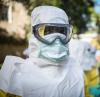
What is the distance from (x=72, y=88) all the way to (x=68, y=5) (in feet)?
5.71

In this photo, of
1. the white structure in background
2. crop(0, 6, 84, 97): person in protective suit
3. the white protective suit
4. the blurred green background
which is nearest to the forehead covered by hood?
crop(0, 6, 84, 97): person in protective suit

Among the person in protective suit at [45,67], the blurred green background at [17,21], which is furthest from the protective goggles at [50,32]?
the blurred green background at [17,21]

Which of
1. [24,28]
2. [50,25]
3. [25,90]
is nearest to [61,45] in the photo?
[50,25]

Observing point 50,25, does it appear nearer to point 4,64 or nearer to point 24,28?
point 4,64

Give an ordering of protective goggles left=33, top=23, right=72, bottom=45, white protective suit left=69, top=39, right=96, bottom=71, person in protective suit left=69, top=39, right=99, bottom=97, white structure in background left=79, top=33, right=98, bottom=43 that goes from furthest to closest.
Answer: white structure in background left=79, top=33, right=98, bottom=43 → person in protective suit left=69, top=39, right=99, bottom=97 → white protective suit left=69, top=39, right=96, bottom=71 → protective goggles left=33, top=23, right=72, bottom=45

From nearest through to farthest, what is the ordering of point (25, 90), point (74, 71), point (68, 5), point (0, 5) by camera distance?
1. point (25, 90)
2. point (74, 71)
3. point (0, 5)
4. point (68, 5)

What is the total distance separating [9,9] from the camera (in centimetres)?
368

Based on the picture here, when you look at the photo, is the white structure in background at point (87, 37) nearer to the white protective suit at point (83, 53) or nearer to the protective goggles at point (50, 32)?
the white protective suit at point (83, 53)

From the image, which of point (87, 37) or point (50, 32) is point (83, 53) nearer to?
point (50, 32)

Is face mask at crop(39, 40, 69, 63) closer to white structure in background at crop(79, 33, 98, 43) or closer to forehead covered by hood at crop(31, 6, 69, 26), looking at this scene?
forehead covered by hood at crop(31, 6, 69, 26)

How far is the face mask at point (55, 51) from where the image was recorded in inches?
116

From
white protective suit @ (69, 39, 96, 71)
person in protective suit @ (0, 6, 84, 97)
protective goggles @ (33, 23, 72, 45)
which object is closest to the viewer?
person in protective suit @ (0, 6, 84, 97)

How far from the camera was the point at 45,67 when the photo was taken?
9.77 ft

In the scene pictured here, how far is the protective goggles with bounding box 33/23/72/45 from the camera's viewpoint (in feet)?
9.85
